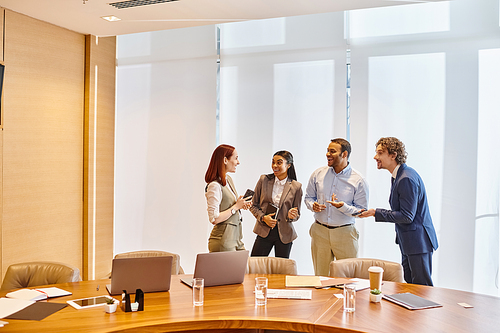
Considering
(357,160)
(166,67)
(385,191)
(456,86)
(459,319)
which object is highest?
(166,67)

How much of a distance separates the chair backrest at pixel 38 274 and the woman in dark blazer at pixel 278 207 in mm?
2146

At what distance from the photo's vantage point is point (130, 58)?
6535mm

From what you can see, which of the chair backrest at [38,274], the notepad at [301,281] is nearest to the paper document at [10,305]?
the chair backrest at [38,274]

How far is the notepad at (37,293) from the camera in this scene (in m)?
2.66

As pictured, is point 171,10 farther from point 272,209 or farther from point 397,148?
point 397,148

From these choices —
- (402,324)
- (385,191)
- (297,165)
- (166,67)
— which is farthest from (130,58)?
(402,324)

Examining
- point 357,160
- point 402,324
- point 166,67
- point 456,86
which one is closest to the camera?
point 402,324

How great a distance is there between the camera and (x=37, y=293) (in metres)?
2.71

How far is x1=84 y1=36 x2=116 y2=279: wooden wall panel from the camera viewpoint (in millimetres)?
5883

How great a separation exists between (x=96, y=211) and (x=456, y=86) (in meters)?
4.87

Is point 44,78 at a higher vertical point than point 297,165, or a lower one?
higher

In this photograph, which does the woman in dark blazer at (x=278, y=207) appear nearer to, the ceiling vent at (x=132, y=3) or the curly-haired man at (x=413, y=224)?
the curly-haired man at (x=413, y=224)

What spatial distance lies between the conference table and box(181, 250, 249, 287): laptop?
0.17 meters

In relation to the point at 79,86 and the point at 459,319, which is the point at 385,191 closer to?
the point at 459,319
